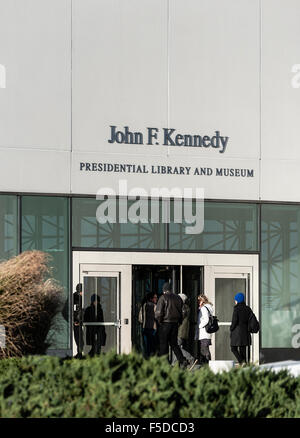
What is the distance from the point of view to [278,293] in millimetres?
22719

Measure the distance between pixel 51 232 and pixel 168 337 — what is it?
387 centimetres

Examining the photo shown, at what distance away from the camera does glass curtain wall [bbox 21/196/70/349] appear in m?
21.0

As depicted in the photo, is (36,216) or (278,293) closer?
(36,216)

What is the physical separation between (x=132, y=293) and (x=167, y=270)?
103 cm

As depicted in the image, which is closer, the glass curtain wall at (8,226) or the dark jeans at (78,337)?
the glass curtain wall at (8,226)

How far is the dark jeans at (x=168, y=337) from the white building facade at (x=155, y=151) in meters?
2.36

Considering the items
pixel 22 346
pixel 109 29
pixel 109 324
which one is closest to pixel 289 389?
pixel 22 346

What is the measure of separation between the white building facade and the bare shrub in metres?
4.99

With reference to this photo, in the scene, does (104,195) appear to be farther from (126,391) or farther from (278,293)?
(126,391)

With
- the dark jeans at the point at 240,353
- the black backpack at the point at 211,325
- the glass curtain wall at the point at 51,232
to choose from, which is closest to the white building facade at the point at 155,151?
the glass curtain wall at the point at 51,232

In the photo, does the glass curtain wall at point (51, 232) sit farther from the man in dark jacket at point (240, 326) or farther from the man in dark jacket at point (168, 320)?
the man in dark jacket at point (240, 326)

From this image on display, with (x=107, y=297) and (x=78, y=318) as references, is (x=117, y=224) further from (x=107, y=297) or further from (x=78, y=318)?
(x=78, y=318)

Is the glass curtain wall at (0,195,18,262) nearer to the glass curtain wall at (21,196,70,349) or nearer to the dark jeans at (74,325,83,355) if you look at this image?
the glass curtain wall at (21,196,70,349)

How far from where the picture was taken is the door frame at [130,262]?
70.0ft
